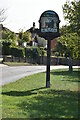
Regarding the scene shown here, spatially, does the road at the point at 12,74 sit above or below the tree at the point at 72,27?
below

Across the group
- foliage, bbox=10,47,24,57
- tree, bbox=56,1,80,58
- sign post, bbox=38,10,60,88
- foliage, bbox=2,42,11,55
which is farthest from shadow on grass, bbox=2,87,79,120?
foliage, bbox=10,47,24,57

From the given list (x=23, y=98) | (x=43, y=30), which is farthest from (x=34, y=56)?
(x=23, y=98)

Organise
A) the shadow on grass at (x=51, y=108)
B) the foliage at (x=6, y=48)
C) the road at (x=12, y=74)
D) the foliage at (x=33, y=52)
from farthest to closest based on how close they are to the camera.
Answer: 1. the foliage at (x=33, y=52)
2. the foliage at (x=6, y=48)
3. the road at (x=12, y=74)
4. the shadow on grass at (x=51, y=108)

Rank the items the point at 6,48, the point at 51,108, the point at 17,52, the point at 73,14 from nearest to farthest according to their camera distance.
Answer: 1. the point at 51,108
2. the point at 73,14
3. the point at 6,48
4. the point at 17,52

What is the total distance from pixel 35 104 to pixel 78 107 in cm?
135

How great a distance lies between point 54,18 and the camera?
15.6m

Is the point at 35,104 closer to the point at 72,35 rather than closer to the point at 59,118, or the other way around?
the point at 59,118

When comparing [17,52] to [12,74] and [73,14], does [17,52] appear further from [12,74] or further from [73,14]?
[73,14]

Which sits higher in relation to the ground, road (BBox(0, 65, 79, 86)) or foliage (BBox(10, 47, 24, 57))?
foliage (BBox(10, 47, 24, 57))

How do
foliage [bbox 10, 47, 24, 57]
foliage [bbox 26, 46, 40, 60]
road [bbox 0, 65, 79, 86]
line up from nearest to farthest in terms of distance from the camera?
road [bbox 0, 65, 79, 86]
foliage [bbox 10, 47, 24, 57]
foliage [bbox 26, 46, 40, 60]

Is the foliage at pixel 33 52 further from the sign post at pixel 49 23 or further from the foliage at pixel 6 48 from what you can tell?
the sign post at pixel 49 23

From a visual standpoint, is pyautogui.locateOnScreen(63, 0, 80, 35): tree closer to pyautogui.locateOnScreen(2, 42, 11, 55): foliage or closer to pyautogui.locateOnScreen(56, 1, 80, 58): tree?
pyautogui.locateOnScreen(56, 1, 80, 58): tree

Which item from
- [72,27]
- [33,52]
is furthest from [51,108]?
[33,52]

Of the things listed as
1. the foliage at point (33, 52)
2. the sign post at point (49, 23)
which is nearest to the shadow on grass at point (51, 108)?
the sign post at point (49, 23)
